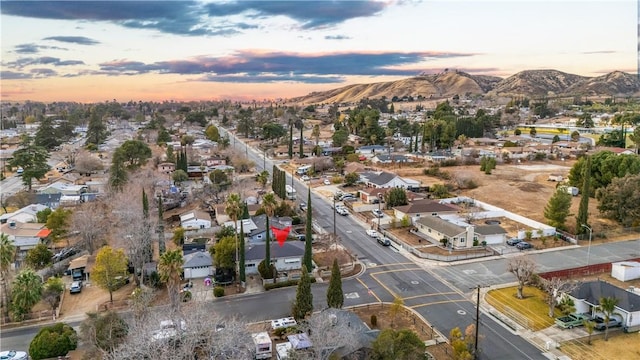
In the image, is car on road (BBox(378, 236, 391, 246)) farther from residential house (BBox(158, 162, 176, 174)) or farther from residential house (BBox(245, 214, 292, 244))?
residential house (BBox(158, 162, 176, 174))

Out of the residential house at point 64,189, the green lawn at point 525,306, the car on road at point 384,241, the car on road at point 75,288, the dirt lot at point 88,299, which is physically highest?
the residential house at point 64,189

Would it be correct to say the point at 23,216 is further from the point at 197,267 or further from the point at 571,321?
the point at 571,321

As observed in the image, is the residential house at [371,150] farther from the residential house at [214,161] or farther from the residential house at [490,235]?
the residential house at [490,235]

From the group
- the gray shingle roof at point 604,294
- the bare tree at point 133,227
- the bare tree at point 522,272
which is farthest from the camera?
the bare tree at point 133,227

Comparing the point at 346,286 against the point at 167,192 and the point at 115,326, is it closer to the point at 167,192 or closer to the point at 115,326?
the point at 115,326

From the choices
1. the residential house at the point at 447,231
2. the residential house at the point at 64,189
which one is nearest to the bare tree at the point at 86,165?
the residential house at the point at 64,189

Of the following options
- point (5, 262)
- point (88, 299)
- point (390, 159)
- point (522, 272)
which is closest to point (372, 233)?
point (522, 272)
